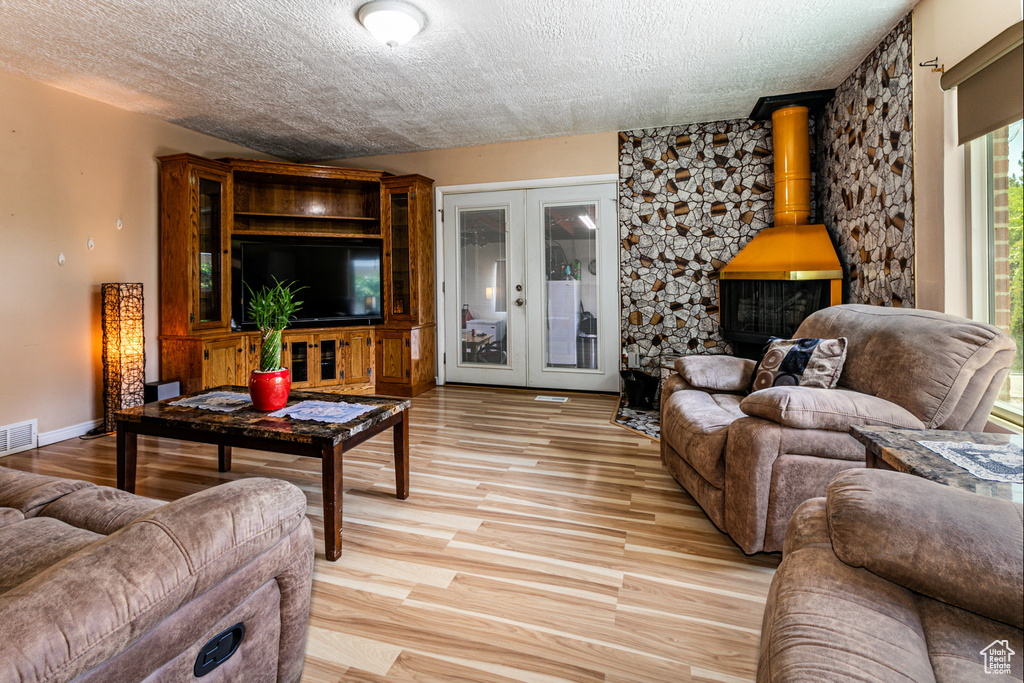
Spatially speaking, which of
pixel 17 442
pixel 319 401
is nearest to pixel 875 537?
pixel 319 401

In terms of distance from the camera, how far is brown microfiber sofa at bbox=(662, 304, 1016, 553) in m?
1.68

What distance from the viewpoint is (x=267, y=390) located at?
2.24 metres

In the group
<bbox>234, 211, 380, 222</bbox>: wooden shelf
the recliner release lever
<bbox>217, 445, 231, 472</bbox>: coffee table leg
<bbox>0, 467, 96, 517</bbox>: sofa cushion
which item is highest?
<bbox>234, 211, 380, 222</bbox>: wooden shelf

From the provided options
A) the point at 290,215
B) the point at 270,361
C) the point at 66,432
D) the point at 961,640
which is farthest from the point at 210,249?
the point at 961,640

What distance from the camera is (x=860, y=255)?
3365 mm

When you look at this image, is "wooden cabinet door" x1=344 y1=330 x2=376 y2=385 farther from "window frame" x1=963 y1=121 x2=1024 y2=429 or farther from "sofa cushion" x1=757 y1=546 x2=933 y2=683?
"sofa cushion" x1=757 y1=546 x2=933 y2=683

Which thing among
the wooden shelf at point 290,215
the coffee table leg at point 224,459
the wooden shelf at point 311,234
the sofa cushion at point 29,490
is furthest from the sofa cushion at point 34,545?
the wooden shelf at point 290,215

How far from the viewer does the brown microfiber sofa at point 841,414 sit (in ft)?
5.50

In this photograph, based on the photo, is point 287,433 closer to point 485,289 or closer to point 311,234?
point 311,234

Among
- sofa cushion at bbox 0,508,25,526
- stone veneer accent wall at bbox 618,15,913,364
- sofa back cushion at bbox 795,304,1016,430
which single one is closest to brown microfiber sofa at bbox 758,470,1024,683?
sofa back cushion at bbox 795,304,1016,430

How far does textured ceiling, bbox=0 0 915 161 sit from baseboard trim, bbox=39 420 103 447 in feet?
7.90

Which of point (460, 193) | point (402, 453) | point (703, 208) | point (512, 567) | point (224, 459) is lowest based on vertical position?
point (512, 567)

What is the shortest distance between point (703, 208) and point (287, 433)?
3.99m

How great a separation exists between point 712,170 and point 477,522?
3789 mm
